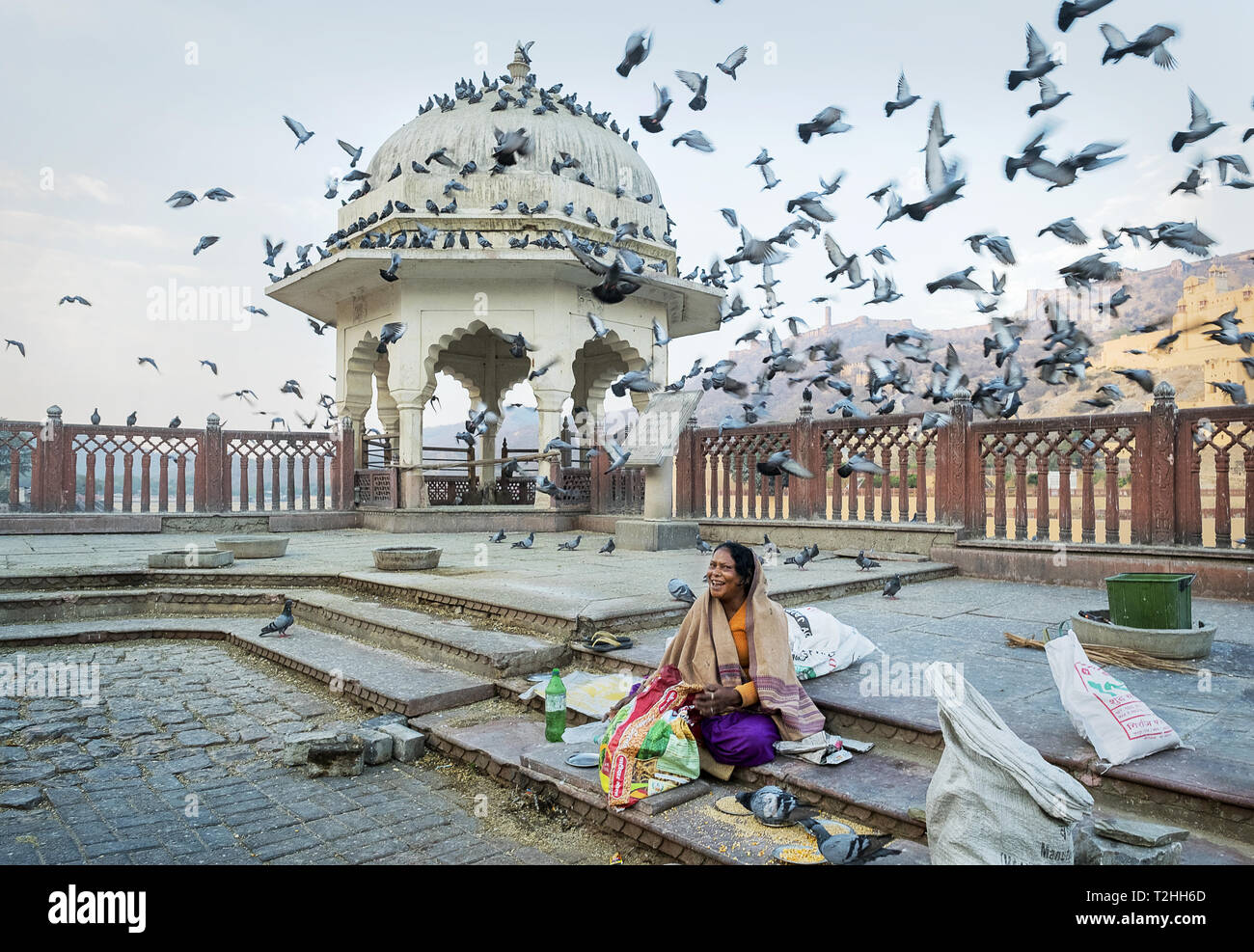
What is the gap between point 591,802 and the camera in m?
3.21

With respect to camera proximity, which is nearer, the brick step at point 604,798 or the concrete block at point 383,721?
the brick step at point 604,798

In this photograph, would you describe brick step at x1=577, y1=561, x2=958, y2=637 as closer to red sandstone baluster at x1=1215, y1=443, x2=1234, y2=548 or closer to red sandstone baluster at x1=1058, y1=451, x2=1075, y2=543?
red sandstone baluster at x1=1058, y1=451, x2=1075, y2=543

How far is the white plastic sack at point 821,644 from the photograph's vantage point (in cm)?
427

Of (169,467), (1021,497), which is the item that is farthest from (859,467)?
(169,467)

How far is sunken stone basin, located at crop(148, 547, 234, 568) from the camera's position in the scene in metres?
8.63

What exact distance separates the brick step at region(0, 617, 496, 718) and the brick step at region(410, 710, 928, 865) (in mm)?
367

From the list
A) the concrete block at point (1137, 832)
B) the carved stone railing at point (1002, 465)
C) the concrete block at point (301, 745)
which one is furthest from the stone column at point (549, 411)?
the concrete block at point (1137, 832)

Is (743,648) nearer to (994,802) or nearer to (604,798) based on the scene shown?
(604,798)

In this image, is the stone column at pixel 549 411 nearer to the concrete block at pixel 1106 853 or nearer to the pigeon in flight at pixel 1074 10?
the pigeon in flight at pixel 1074 10

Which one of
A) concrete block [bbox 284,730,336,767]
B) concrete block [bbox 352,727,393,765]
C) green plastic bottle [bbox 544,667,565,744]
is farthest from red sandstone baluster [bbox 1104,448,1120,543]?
concrete block [bbox 284,730,336,767]

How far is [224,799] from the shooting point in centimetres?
352

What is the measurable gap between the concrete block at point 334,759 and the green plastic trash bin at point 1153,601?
4660 mm

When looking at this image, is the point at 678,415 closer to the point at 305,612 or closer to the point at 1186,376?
the point at 305,612

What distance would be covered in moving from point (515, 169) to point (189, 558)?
451 inches
